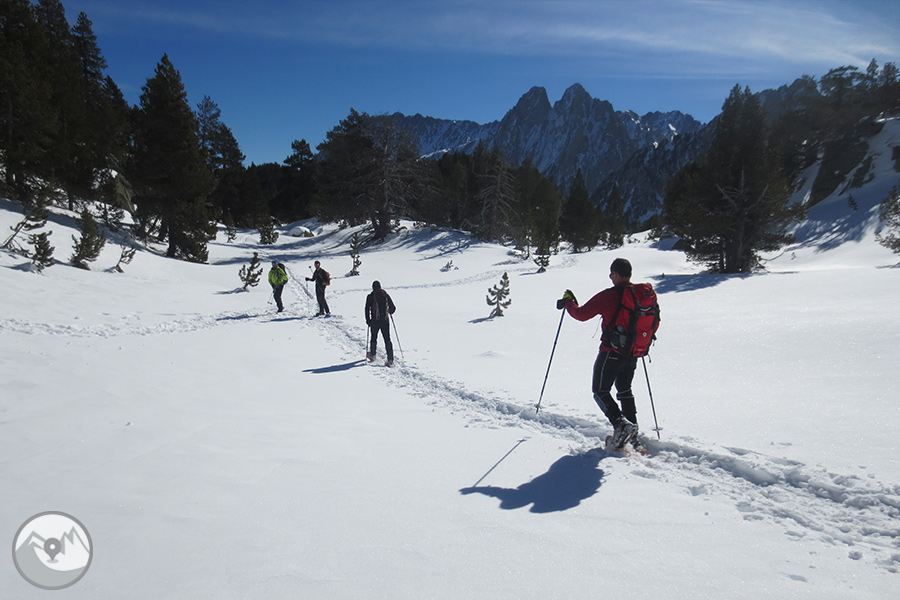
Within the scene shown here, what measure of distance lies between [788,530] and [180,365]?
29.5 feet

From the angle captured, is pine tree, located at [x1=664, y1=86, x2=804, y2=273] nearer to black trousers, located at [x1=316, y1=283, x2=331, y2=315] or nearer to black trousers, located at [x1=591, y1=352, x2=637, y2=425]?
black trousers, located at [x1=316, y1=283, x2=331, y2=315]

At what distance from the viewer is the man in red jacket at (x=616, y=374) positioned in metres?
4.43

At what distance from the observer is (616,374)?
4461 mm

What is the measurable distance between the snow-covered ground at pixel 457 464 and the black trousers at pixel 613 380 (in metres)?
0.49

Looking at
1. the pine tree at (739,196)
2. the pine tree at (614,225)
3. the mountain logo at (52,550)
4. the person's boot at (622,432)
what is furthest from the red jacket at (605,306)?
the pine tree at (614,225)

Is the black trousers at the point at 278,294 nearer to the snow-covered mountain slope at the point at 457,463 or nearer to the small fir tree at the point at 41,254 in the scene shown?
the snow-covered mountain slope at the point at 457,463

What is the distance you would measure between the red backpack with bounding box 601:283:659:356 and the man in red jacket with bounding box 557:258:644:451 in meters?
0.06

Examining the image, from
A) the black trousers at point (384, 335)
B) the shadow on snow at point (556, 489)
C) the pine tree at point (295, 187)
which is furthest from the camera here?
the pine tree at point (295, 187)

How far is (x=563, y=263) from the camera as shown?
30344 millimetres

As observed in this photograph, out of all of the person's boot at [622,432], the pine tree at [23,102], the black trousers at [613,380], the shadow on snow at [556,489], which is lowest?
the shadow on snow at [556,489]

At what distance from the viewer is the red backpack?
170 inches

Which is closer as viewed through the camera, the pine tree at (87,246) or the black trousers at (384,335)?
the black trousers at (384,335)

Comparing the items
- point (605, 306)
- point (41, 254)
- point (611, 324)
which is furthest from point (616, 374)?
point (41, 254)

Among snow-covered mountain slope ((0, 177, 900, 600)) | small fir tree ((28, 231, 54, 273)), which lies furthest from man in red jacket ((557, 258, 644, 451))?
small fir tree ((28, 231, 54, 273))
